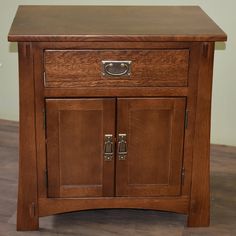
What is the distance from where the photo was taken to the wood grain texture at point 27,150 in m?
1.74

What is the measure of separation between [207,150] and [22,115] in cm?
62

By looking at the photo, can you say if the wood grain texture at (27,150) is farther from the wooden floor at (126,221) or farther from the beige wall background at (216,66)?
the beige wall background at (216,66)

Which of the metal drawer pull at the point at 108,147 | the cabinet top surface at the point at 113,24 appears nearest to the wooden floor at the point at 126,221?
the metal drawer pull at the point at 108,147

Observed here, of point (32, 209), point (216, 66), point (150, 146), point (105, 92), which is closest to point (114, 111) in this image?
point (105, 92)

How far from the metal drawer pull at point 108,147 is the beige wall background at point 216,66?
92cm

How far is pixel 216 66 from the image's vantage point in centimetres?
259

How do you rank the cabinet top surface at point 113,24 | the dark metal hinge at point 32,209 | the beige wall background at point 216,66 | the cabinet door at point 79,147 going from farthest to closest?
the beige wall background at point 216,66
the dark metal hinge at point 32,209
the cabinet door at point 79,147
the cabinet top surface at point 113,24

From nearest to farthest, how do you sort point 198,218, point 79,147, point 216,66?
point 79,147 → point 198,218 → point 216,66

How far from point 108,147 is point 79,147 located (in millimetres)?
95

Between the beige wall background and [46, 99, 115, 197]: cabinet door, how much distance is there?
3.00 ft

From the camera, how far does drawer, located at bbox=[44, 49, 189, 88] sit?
1.74 metres

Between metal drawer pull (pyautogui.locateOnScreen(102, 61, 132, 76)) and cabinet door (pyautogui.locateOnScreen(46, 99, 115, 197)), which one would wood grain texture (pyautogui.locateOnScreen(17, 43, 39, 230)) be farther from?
metal drawer pull (pyautogui.locateOnScreen(102, 61, 132, 76))

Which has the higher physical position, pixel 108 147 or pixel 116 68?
pixel 116 68

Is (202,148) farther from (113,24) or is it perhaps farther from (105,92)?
(113,24)
